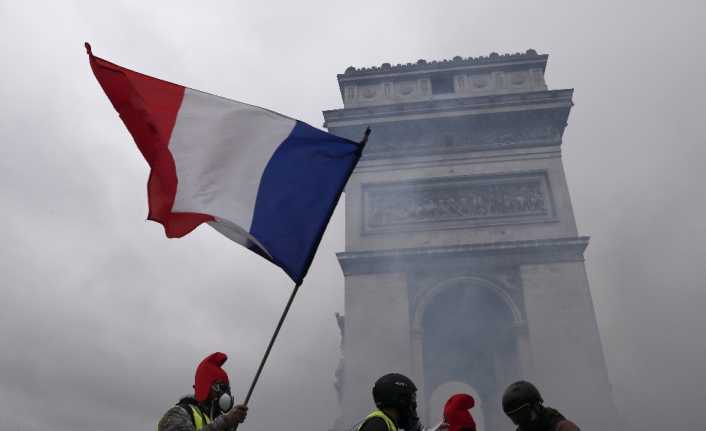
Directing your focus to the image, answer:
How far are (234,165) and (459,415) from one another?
6.88 feet

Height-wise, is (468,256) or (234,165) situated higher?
(468,256)

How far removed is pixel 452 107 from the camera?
1391 cm

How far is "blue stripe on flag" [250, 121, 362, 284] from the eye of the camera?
10.6 ft

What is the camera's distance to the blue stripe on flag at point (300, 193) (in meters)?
3.22

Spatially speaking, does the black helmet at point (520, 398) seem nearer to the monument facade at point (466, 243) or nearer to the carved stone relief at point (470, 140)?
the monument facade at point (466, 243)

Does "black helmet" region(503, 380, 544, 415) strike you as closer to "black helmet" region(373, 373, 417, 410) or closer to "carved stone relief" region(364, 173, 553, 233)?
"black helmet" region(373, 373, 417, 410)

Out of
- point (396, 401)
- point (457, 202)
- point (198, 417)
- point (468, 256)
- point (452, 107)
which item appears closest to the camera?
Answer: point (396, 401)

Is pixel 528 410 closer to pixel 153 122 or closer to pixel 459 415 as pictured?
pixel 459 415

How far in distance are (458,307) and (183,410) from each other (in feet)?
35.6

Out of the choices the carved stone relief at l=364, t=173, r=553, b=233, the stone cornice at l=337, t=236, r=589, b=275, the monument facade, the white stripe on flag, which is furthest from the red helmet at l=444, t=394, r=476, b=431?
the carved stone relief at l=364, t=173, r=553, b=233

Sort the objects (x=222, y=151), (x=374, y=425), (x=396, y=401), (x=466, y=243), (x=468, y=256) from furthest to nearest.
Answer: (x=466, y=243), (x=468, y=256), (x=222, y=151), (x=396, y=401), (x=374, y=425)

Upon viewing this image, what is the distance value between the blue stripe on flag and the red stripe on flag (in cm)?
40

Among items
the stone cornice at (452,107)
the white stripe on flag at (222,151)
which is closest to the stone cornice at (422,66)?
the stone cornice at (452,107)

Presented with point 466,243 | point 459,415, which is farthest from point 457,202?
point 459,415
